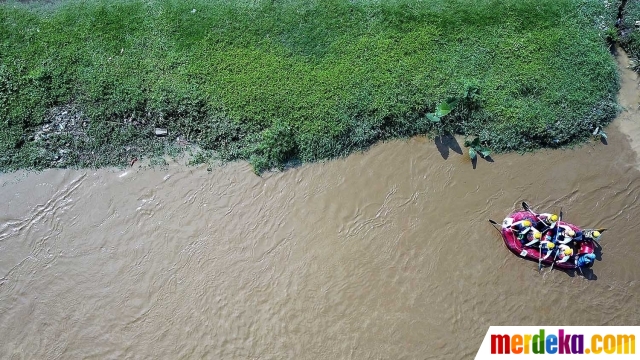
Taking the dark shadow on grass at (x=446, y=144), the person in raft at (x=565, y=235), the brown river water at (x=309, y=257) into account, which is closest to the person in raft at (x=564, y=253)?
the person in raft at (x=565, y=235)

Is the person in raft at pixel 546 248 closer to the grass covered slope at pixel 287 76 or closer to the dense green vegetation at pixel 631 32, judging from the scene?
the grass covered slope at pixel 287 76

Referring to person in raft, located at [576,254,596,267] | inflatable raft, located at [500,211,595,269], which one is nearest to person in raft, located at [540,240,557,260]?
inflatable raft, located at [500,211,595,269]

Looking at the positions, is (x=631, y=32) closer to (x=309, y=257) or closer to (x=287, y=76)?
(x=287, y=76)

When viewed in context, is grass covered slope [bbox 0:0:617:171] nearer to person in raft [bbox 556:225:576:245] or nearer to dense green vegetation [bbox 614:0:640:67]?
dense green vegetation [bbox 614:0:640:67]

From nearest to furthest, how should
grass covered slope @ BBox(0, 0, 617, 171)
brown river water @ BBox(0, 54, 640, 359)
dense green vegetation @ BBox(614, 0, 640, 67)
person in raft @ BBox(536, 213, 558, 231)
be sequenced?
brown river water @ BBox(0, 54, 640, 359), person in raft @ BBox(536, 213, 558, 231), grass covered slope @ BBox(0, 0, 617, 171), dense green vegetation @ BBox(614, 0, 640, 67)

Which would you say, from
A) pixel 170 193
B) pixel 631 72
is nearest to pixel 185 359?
pixel 170 193

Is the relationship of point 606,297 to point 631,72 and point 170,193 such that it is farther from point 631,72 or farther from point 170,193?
point 170,193
